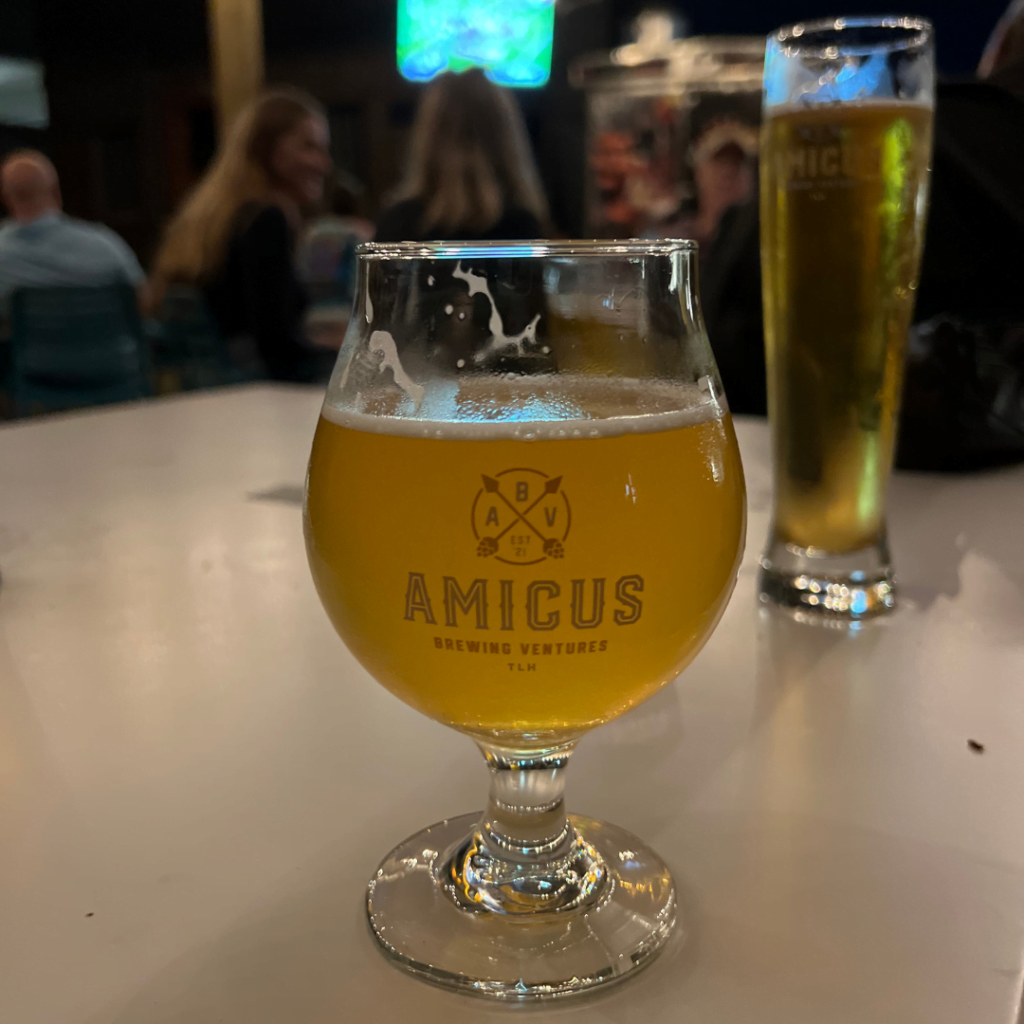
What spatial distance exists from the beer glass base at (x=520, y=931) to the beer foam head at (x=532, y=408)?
0.72ft

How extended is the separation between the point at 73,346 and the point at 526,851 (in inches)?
136

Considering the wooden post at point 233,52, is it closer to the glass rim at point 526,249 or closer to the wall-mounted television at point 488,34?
the wall-mounted television at point 488,34

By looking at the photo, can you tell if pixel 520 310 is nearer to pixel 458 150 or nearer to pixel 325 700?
pixel 325 700

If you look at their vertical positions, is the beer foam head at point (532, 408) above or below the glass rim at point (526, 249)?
below

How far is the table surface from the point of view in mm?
415

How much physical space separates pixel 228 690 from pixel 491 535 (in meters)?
0.36

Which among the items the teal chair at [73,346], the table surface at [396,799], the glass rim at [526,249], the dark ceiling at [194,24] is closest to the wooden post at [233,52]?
the dark ceiling at [194,24]

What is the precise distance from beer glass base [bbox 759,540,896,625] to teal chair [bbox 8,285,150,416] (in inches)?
126

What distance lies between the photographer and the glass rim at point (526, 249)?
1.35 feet

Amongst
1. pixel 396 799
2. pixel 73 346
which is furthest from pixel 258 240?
pixel 396 799

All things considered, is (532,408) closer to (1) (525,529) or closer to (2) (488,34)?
(1) (525,529)

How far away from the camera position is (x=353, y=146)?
669 cm

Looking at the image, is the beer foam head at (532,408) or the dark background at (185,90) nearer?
the beer foam head at (532,408)

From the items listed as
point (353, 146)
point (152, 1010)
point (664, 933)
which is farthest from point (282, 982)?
point (353, 146)
